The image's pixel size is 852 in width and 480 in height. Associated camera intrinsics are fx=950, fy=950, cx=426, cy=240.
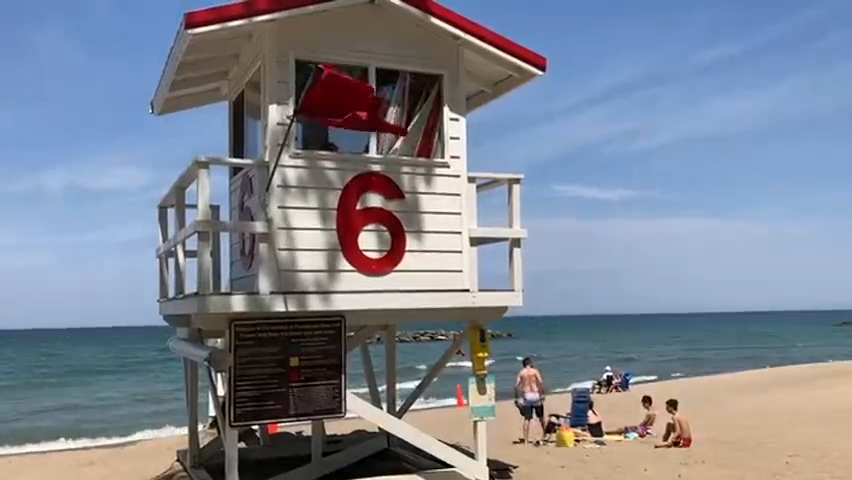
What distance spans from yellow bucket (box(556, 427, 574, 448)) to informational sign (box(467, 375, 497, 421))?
6439mm

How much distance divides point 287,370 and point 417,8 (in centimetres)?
366

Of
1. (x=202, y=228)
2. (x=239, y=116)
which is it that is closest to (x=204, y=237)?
(x=202, y=228)

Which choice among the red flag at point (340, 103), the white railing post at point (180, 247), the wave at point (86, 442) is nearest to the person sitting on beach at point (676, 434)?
the white railing post at point (180, 247)

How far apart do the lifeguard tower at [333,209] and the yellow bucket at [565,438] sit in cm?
614

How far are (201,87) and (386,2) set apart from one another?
305 centimetres

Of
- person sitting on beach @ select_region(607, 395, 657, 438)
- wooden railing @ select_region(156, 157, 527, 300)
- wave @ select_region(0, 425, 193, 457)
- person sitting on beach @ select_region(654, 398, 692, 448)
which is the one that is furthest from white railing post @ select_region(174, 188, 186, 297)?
wave @ select_region(0, 425, 193, 457)

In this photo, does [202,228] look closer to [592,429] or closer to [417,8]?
[417,8]

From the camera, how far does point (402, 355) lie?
2739 inches

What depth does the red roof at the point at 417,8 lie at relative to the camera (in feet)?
27.7

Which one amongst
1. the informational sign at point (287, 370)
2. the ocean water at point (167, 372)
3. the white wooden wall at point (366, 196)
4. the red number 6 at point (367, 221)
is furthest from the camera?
the ocean water at point (167, 372)

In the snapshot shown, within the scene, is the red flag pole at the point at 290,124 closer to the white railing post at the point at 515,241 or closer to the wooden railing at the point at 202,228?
the wooden railing at the point at 202,228

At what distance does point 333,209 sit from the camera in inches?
346

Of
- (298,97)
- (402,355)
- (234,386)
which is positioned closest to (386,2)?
(298,97)

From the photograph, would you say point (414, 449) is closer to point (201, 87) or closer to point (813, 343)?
point (201, 87)
